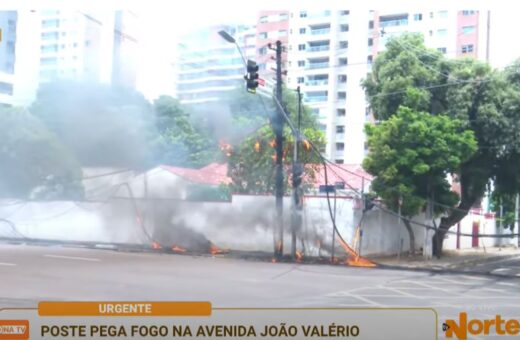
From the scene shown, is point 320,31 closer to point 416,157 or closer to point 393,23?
point 393,23

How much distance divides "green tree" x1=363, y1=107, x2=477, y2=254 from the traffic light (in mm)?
6726

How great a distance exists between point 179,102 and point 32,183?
739 mm

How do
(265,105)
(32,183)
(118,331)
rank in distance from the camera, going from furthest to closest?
(265,105), (32,183), (118,331)

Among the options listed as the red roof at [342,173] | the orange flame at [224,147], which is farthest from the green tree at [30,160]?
the red roof at [342,173]

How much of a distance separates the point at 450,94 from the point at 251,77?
14.1ft

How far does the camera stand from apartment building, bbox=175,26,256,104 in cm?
238

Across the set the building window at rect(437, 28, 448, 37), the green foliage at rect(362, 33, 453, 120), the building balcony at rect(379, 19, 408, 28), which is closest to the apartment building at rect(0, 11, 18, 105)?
the building balcony at rect(379, 19, 408, 28)

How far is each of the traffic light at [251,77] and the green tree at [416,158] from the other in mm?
6726

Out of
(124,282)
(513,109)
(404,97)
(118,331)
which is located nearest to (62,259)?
(124,282)

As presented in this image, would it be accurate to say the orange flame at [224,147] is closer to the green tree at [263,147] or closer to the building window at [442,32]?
the green tree at [263,147]

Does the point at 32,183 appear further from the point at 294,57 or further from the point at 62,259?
the point at 294,57

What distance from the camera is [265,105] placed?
144 inches

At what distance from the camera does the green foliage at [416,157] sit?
9.64 metres

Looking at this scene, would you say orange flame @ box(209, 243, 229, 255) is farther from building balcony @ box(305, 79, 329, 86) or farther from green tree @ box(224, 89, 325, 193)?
building balcony @ box(305, 79, 329, 86)
